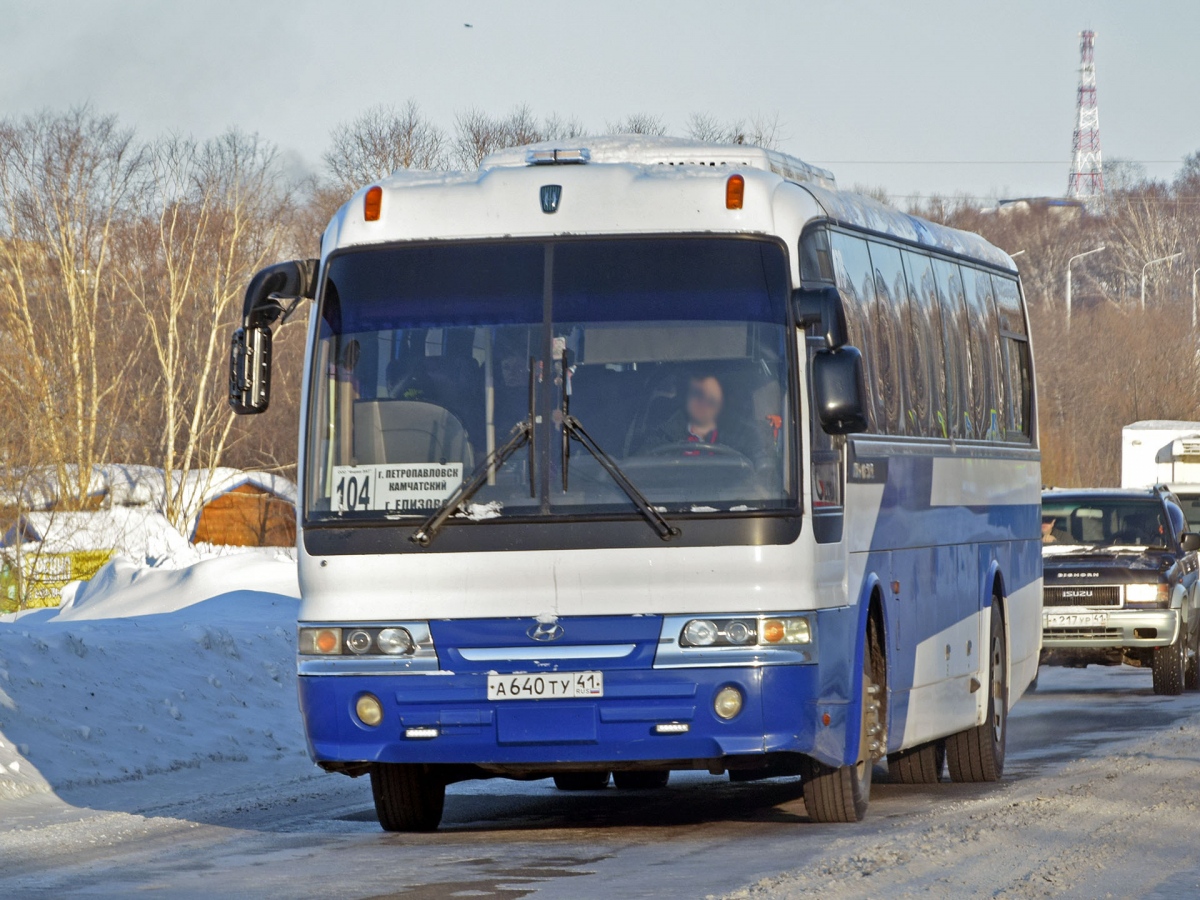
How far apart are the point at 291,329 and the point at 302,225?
6553mm

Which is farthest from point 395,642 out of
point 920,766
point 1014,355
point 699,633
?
point 1014,355

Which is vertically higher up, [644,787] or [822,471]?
[822,471]

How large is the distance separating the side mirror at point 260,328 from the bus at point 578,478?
0.6 inches

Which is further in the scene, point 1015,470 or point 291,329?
point 291,329

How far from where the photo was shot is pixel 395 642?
346 inches

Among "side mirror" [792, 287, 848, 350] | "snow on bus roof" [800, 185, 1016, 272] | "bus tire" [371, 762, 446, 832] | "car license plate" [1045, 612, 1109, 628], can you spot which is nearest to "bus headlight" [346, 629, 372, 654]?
"bus tire" [371, 762, 446, 832]

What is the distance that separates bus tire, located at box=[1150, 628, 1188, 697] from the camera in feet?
63.7

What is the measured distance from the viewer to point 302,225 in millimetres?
66750

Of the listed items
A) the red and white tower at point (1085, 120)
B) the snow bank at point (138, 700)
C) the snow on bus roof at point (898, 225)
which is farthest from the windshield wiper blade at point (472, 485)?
the red and white tower at point (1085, 120)

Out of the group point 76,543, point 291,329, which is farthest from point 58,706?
point 291,329

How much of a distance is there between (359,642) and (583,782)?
3841mm

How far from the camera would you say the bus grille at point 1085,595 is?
19359 millimetres

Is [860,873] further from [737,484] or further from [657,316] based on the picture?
[657,316]

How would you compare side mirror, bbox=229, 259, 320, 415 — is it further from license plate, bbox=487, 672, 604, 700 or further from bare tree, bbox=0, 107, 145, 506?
bare tree, bbox=0, 107, 145, 506
